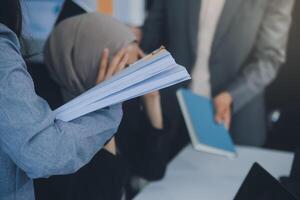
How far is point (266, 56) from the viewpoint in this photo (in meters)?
1.45

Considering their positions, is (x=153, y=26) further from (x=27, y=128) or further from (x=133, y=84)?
(x=27, y=128)

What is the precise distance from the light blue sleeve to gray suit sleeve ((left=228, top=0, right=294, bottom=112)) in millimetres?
965

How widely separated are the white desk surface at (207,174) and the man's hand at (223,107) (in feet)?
0.39

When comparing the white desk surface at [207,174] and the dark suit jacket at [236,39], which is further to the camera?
the dark suit jacket at [236,39]

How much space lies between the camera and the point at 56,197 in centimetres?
95

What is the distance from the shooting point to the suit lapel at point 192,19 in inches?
54.9

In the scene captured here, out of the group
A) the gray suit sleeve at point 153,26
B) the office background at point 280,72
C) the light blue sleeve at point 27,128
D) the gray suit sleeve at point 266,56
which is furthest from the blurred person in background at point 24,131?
the gray suit sleeve at point 266,56

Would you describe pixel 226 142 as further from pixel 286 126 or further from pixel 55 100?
pixel 55 100

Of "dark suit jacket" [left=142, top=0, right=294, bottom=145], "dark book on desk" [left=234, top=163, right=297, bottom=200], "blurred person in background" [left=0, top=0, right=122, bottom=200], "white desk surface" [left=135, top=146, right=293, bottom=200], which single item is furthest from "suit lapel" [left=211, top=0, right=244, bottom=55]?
"blurred person in background" [left=0, top=0, right=122, bottom=200]

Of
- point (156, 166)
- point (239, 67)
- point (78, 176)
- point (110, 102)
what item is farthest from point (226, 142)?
point (110, 102)

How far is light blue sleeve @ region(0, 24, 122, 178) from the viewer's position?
1.89ft

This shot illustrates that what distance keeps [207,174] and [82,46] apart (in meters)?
0.52

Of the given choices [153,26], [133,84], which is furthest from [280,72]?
[133,84]

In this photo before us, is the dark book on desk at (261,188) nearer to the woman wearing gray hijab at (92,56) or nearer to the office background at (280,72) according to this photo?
the woman wearing gray hijab at (92,56)
